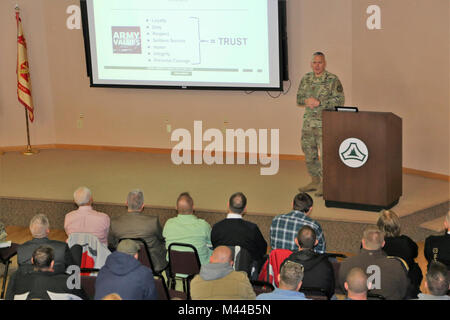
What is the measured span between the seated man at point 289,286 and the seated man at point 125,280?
27.2 inches

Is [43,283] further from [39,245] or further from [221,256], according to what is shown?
[221,256]

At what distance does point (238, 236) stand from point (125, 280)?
118 centimetres

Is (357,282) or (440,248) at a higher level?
(357,282)

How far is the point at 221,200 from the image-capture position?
24.1ft

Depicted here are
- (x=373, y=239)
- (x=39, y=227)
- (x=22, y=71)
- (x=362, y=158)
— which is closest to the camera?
(x=373, y=239)

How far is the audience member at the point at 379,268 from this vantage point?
4.32m

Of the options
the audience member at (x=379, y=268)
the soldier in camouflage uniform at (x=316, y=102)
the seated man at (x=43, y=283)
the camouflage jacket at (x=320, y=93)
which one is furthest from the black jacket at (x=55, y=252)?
the camouflage jacket at (x=320, y=93)

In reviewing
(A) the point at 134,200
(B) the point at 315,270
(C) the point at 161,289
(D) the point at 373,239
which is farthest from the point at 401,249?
(A) the point at 134,200

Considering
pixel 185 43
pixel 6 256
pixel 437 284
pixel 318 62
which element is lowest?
pixel 6 256

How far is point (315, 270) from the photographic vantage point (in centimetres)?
435

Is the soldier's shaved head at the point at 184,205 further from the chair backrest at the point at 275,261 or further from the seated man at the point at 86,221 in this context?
the chair backrest at the point at 275,261

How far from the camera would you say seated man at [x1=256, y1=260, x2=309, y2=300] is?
151 inches

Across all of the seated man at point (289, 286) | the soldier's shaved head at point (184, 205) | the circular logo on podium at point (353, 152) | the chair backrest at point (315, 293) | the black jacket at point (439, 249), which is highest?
the circular logo on podium at point (353, 152)

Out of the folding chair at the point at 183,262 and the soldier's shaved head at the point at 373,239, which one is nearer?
the soldier's shaved head at the point at 373,239
